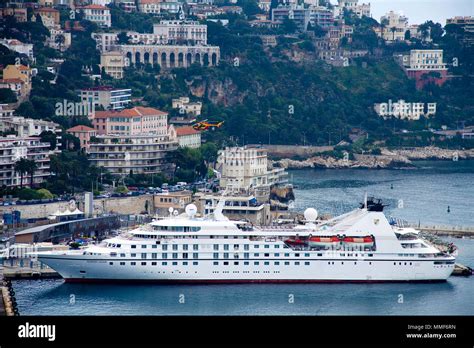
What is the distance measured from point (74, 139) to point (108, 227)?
927 centimetres

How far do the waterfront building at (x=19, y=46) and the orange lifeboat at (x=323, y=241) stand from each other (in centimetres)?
2328

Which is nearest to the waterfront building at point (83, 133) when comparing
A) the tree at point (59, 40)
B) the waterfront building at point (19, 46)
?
the waterfront building at point (19, 46)

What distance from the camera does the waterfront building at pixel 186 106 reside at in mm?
43219

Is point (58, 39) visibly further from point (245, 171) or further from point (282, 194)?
point (245, 171)

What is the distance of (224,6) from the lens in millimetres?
60000

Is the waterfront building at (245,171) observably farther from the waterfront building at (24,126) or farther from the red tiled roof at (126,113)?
the red tiled roof at (126,113)

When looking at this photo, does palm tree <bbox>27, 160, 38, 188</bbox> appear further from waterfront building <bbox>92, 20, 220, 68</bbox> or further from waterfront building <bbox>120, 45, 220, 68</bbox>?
waterfront building <bbox>120, 45, 220, 68</bbox>

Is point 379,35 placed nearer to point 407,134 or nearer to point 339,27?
point 339,27

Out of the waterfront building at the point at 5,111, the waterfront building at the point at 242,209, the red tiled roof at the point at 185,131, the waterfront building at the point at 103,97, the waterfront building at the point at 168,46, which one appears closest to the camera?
the waterfront building at the point at 242,209

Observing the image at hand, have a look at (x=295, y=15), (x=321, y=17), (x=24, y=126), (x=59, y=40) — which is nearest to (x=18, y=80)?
(x=24, y=126)

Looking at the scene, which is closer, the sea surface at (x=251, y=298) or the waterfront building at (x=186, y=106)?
the sea surface at (x=251, y=298)

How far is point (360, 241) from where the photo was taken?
1919cm

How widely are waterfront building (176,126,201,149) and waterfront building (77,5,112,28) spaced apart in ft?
38.2

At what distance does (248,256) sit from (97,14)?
104ft
